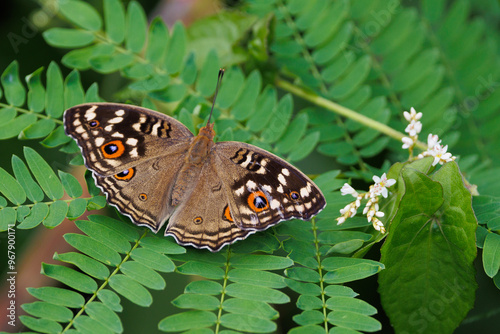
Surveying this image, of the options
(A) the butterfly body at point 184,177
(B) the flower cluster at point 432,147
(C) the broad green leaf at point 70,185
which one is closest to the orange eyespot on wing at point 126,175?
(A) the butterfly body at point 184,177

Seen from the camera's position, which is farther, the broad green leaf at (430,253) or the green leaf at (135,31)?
the green leaf at (135,31)

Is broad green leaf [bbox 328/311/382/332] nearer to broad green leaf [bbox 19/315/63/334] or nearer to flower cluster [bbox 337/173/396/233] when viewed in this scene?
flower cluster [bbox 337/173/396/233]

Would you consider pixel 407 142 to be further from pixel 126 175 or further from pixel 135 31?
pixel 135 31

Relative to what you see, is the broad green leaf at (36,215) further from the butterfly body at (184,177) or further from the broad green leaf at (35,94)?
the broad green leaf at (35,94)

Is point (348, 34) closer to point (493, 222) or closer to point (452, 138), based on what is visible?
point (452, 138)

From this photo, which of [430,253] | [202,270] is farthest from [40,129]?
[430,253]

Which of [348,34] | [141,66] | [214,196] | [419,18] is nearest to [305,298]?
[214,196]
